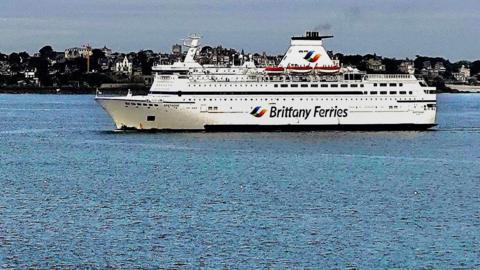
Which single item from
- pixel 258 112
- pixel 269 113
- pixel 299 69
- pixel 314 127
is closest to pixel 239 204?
pixel 258 112

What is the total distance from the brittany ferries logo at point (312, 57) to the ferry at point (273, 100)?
1.06ft

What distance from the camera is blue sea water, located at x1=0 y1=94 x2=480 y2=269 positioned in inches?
1028

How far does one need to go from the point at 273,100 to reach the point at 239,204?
91.4 ft

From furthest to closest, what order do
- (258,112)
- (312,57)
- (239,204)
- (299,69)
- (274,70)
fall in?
1. (312,57)
2. (299,69)
3. (274,70)
4. (258,112)
5. (239,204)

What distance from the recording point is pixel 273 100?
61.2 metres

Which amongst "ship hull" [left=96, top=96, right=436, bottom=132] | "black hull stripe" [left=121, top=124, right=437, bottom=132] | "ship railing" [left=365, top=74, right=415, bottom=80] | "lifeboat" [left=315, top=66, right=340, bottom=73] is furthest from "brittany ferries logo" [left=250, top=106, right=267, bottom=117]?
"ship railing" [left=365, top=74, right=415, bottom=80]

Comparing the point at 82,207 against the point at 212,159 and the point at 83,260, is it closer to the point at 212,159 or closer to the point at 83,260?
the point at 83,260

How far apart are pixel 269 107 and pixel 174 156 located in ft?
42.4

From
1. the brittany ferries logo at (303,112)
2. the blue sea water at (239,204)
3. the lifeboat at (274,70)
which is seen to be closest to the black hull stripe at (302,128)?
the brittany ferries logo at (303,112)

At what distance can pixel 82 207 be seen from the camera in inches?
1299

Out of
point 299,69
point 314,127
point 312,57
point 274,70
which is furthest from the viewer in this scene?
point 312,57

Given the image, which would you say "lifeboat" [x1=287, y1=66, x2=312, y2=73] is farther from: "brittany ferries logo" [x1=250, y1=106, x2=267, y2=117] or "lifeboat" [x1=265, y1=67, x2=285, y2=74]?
"brittany ferries logo" [x1=250, y1=106, x2=267, y2=117]

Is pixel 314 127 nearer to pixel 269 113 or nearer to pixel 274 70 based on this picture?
pixel 269 113

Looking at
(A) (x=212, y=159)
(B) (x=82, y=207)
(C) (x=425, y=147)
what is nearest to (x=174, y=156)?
(A) (x=212, y=159)
